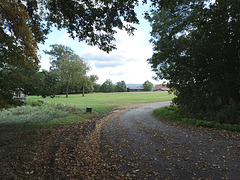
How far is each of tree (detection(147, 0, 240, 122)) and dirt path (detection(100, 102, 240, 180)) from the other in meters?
3.74

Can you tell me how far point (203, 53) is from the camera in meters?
9.50

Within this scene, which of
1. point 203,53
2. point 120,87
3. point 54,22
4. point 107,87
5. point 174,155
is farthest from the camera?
point 120,87

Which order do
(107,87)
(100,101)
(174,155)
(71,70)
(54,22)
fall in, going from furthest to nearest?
(107,87), (71,70), (100,101), (54,22), (174,155)

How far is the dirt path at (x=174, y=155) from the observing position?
13.4 feet

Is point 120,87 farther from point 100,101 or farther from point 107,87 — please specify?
point 100,101

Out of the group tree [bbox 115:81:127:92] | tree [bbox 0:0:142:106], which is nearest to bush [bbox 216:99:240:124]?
tree [bbox 0:0:142:106]

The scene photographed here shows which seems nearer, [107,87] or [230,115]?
[230,115]

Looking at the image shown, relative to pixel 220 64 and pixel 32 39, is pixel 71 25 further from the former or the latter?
pixel 220 64

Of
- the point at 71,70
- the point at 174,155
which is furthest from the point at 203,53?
the point at 71,70

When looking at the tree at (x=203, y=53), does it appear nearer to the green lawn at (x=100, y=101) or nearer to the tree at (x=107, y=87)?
the green lawn at (x=100, y=101)

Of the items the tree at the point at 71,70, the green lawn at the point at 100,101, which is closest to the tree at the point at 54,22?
the green lawn at the point at 100,101

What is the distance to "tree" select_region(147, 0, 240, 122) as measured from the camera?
861cm

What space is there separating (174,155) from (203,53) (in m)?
7.18

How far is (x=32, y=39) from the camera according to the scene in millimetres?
8414
